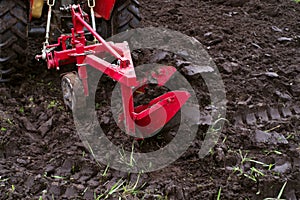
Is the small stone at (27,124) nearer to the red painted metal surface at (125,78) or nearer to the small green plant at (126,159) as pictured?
the red painted metal surface at (125,78)

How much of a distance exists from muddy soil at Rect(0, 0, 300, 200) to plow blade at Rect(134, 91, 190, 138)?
0.62 ft

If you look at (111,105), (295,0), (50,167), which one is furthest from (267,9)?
(50,167)

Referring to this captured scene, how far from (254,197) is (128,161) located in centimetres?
84

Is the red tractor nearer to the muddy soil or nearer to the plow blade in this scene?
the muddy soil

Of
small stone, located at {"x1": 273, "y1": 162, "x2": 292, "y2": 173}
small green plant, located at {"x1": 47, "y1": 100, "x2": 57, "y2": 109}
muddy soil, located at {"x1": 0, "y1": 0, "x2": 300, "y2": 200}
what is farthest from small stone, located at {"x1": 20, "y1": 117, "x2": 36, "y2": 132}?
small stone, located at {"x1": 273, "y1": 162, "x2": 292, "y2": 173}

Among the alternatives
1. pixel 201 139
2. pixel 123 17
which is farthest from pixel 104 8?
pixel 201 139

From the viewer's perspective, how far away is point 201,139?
3439 mm

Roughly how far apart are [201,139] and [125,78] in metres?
0.75

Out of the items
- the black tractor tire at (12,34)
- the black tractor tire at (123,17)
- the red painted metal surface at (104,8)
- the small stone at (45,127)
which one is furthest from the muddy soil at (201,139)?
the red painted metal surface at (104,8)

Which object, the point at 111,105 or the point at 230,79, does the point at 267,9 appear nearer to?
the point at 230,79

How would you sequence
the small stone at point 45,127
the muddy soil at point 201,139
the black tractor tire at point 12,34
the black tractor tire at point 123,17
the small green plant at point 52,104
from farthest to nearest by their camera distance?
1. the black tractor tire at point 123,17
2. the black tractor tire at point 12,34
3. the small green plant at point 52,104
4. the small stone at point 45,127
5. the muddy soil at point 201,139

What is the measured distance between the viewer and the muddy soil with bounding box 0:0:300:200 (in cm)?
299

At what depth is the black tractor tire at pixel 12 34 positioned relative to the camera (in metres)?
4.02

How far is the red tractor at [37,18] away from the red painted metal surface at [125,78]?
1.21 ft
